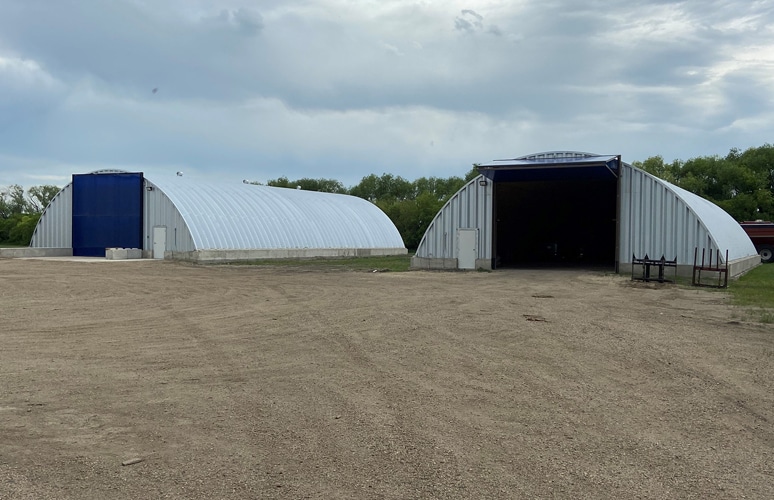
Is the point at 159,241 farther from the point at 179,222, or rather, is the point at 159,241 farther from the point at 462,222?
the point at 462,222

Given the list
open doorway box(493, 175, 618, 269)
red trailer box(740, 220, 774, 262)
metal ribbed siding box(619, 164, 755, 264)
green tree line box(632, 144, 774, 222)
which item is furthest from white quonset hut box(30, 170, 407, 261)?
green tree line box(632, 144, 774, 222)

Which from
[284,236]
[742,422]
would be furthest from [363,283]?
[284,236]

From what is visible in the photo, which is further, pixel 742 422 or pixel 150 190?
pixel 150 190

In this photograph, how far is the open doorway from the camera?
41.0 m

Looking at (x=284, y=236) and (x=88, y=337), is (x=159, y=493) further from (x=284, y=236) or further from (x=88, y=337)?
(x=284, y=236)

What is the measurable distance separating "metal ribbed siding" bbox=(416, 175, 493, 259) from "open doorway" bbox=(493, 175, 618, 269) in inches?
215

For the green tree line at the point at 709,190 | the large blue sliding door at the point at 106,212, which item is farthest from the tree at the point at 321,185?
the large blue sliding door at the point at 106,212

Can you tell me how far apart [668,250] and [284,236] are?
27715 millimetres

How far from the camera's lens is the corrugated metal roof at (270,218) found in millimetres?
42844

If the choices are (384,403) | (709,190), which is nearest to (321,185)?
(709,190)

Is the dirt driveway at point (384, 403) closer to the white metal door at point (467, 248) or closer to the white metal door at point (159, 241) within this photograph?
the white metal door at point (467, 248)

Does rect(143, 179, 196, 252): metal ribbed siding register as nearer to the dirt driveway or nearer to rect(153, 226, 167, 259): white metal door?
rect(153, 226, 167, 259): white metal door

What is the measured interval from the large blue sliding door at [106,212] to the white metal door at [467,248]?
23.4 meters

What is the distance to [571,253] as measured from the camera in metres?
48.3
